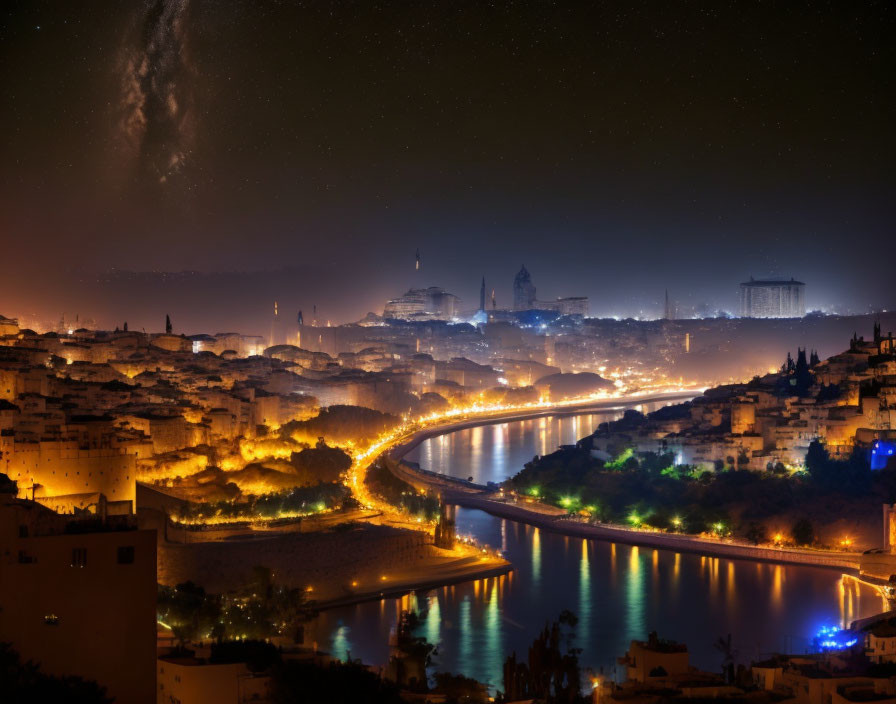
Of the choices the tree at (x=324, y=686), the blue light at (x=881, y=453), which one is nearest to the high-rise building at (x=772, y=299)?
the blue light at (x=881, y=453)

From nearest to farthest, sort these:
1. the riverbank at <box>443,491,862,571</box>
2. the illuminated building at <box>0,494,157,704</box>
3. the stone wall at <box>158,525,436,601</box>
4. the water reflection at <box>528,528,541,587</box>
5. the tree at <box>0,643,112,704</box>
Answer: the tree at <box>0,643,112,704</box> → the illuminated building at <box>0,494,157,704</box> → the stone wall at <box>158,525,436,601</box> → the water reflection at <box>528,528,541,587</box> → the riverbank at <box>443,491,862,571</box>

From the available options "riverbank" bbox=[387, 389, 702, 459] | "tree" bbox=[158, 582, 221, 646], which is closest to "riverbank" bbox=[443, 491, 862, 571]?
→ "riverbank" bbox=[387, 389, 702, 459]

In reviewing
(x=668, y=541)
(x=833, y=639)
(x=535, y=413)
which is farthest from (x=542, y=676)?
(x=535, y=413)

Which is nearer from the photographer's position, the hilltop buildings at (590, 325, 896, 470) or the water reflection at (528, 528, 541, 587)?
the water reflection at (528, 528, 541, 587)

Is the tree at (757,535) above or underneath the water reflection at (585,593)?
above

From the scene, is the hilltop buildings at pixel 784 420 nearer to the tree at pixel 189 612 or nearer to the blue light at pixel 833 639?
the blue light at pixel 833 639

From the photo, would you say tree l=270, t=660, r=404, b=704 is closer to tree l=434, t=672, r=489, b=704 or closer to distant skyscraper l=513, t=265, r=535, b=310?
tree l=434, t=672, r=489, b=704
